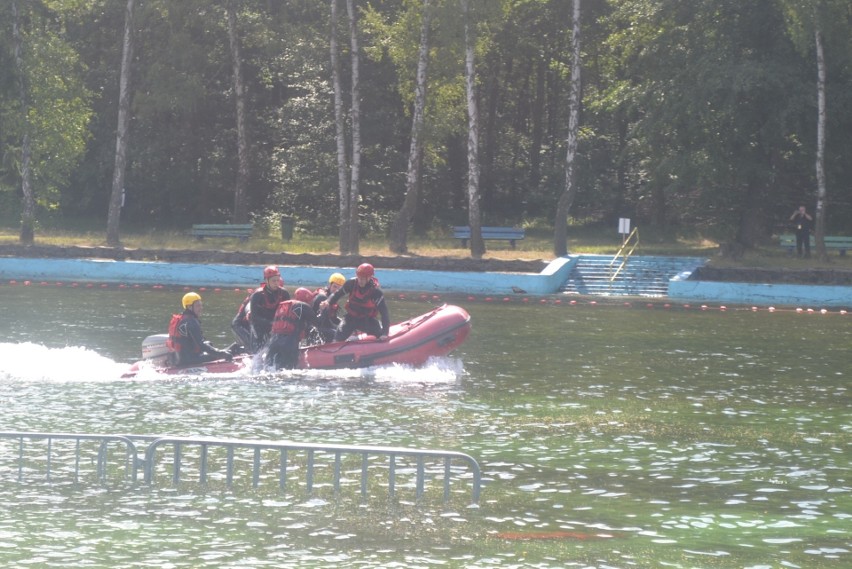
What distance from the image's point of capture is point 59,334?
2169cm

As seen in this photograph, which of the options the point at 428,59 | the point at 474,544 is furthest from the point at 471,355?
the point at 428,59

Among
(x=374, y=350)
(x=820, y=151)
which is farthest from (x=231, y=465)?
(x=820, y=151)

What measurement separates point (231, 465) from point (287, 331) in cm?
719

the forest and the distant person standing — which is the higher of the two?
the forest

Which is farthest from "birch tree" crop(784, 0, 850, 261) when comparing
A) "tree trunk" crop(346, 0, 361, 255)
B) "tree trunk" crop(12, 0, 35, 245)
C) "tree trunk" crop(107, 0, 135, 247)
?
"tree trunk" crop(12, 0, 35, 245)

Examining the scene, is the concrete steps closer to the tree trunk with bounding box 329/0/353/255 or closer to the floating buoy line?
the floating buoy line

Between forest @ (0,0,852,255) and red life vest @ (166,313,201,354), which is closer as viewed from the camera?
red life vest @ (166,313,201,354)

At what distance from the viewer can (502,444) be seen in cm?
1318

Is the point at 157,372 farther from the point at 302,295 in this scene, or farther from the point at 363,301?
the point at 363,301

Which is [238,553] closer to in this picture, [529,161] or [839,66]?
[839,66]

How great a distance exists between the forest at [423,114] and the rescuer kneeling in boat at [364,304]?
1623 cm

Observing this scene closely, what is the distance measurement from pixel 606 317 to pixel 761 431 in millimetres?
12432

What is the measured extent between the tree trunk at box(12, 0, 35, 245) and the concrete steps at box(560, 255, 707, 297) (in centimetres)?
1520

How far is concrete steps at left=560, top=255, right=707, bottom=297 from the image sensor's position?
32062 millimetres
